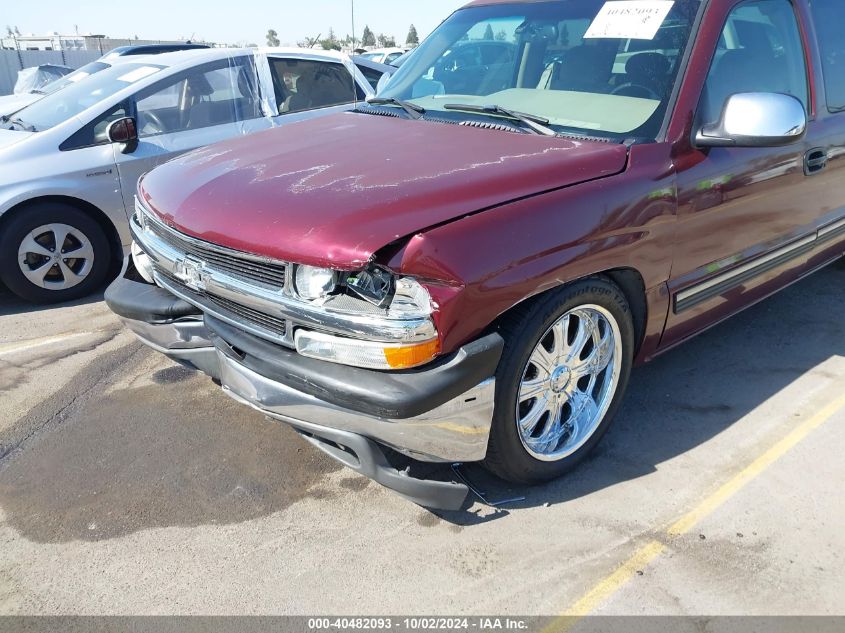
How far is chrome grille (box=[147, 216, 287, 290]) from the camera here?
2270 mm

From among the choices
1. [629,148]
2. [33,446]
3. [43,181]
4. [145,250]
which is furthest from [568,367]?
[43,181]

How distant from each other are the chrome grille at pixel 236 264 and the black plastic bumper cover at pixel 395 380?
264 mm

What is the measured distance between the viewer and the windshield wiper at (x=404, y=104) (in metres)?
3.32

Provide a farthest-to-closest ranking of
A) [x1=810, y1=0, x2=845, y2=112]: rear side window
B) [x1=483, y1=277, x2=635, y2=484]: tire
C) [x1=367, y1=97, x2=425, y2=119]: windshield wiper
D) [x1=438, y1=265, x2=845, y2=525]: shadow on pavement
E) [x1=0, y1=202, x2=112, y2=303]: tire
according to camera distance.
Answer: [x1=0, y1=202, x2=112, y2=303]: tire
[x1=810, y1=0, x2=845, y2=112]: rear side window
[x1=367, y1=97, x2=425, y2=119]: windshield wiper
[x1=438, y1=265, x2=845, y2=525]: shadow on pavement
[x1=483, y1=277, x2=635, y2=484]: tire

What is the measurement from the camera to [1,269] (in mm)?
4586

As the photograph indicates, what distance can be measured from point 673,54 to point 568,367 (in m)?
1.38

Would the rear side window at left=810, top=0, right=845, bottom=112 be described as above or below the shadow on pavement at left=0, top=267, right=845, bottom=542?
above

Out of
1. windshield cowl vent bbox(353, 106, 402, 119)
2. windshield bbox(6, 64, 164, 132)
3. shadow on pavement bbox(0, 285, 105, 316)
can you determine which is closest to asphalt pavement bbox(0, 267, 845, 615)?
shadow on pavement bbox(0, 285, 105, 316)

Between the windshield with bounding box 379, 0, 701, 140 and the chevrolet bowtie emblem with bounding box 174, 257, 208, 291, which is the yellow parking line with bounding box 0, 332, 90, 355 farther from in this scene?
the windshield with bounding box 379, 0, 701, 140

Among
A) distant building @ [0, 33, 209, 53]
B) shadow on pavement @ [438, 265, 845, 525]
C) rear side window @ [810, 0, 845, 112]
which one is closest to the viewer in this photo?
shadow on pavement @ [438, 265, 845, 525]

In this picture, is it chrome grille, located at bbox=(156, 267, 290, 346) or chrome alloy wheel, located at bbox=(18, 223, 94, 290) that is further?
chrome alloy wheel, located at bbox=(18, 223, 94, 290)

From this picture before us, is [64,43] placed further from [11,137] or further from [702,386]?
[702,386]

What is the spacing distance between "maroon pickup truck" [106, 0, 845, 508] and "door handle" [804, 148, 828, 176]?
1cm

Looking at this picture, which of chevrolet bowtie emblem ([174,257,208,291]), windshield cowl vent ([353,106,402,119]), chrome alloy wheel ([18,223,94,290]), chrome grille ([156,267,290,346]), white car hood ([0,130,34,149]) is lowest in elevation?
chrome alloy wheel ([18,223,94,290])
